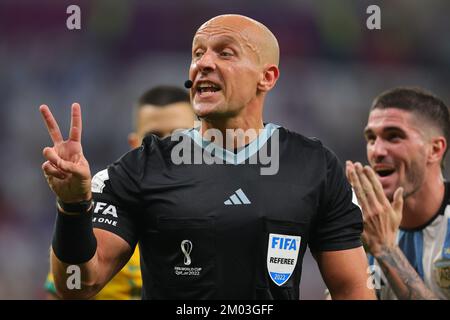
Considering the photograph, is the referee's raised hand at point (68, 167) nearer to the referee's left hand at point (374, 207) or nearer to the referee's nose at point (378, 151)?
the referee's left hand at point (374, 207)

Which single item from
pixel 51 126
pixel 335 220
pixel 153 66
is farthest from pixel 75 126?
pixel 153 66

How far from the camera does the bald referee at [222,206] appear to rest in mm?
2895

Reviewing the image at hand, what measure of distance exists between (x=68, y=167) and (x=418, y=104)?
8.11 ft

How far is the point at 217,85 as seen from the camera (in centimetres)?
309

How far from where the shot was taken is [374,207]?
12.6 ft

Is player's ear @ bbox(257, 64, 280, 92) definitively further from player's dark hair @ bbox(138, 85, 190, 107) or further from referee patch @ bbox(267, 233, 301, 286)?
player's dark hair @ bbox(138, 85, 190, 107)

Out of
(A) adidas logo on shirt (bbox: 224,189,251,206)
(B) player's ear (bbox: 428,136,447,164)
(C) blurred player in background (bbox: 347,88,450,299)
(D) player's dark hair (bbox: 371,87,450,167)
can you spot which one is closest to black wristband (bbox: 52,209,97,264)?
(A) adidas logo on shirt (bbox: 224,189,251,206)

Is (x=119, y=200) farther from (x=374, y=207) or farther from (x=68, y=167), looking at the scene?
(x=374, y=207)

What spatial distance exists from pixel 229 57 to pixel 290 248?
744mm

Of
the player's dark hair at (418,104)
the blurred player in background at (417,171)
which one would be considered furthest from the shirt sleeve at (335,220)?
the player's dark hair at (418,104)

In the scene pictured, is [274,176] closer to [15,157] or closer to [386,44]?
[15,157]

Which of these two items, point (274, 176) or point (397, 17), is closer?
point (274, 176)

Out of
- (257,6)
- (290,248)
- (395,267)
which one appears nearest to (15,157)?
(257,6)

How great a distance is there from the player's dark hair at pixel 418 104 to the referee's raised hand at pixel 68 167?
7.34ft
